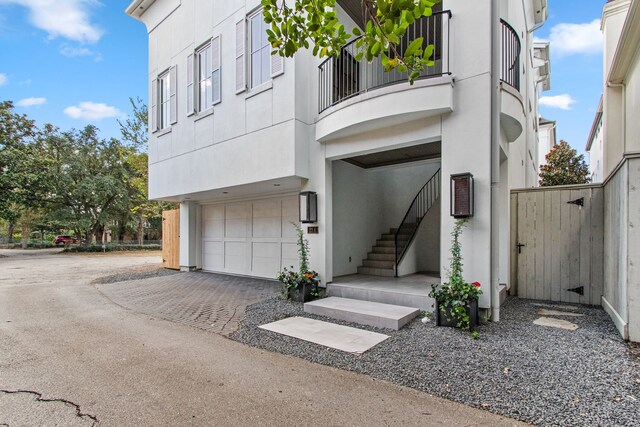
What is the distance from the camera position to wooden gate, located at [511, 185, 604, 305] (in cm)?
589

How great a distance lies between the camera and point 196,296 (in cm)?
729

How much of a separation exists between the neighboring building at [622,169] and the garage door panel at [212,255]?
32.3 feet

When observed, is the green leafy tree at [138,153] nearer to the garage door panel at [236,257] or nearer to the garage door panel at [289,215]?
the garage door panel at [236,257]

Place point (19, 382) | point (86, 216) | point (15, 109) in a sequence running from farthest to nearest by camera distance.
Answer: point (86, 216) → point (15, 109) → point (19, 382)

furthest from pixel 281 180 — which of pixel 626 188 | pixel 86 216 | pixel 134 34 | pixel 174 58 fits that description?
pixel 86 216

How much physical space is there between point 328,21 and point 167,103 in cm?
943

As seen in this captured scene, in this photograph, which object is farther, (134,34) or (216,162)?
(134,34)

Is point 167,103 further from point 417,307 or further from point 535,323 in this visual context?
point 535,323

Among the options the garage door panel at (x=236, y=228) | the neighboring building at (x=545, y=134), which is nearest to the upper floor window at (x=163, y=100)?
the garage door panel at (x=236, y=228)

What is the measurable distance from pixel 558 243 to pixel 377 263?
3.85 metres

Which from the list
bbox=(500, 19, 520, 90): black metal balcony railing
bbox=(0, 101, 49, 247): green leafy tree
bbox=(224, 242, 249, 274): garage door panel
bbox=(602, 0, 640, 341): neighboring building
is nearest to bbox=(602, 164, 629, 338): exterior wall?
bbox=(602, 0, 640, 341): neighboring building

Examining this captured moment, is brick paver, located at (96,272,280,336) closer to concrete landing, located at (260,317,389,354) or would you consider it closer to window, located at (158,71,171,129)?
concrete landing, located at (260,317,389,354)

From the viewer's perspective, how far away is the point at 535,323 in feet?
15.8

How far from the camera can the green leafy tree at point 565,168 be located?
635 inches
